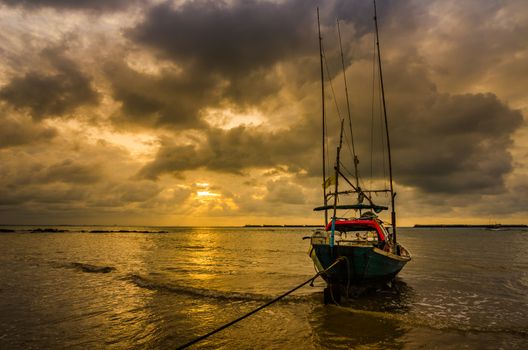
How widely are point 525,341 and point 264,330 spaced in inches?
304

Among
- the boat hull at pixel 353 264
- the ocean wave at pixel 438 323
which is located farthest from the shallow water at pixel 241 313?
the boat hull at pixel 353 264

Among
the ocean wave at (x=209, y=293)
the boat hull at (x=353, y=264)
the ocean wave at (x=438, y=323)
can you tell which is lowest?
the ocean wave at (x=209, y=293)

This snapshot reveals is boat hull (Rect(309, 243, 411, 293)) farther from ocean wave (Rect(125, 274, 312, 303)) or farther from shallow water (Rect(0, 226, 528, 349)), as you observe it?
ocean wave (Rect(125, 274, 312, 303))

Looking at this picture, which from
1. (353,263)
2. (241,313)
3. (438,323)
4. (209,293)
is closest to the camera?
(438,323)

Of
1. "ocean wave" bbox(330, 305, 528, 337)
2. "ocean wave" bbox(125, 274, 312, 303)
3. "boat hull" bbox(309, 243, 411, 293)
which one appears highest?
"boat hull" bbox(309, 243, 411, 293)

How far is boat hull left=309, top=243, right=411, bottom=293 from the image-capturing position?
41.4 ft

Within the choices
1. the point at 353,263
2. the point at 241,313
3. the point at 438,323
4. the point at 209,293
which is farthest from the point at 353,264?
the point at 209,293

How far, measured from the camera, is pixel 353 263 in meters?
12.7

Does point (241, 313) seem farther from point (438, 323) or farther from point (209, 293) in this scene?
point (438, 323)

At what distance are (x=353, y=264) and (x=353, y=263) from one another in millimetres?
44

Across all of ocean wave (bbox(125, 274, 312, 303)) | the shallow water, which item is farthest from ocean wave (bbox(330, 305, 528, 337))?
ocean wave (bbox(125, 274, 312, 303))

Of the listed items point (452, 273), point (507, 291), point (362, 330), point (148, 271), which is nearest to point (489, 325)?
point (362, 330)

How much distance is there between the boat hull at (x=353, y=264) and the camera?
12625 millimetres

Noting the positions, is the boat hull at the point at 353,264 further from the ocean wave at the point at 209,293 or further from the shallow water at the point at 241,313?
the ocean wave at the point at 209,293
